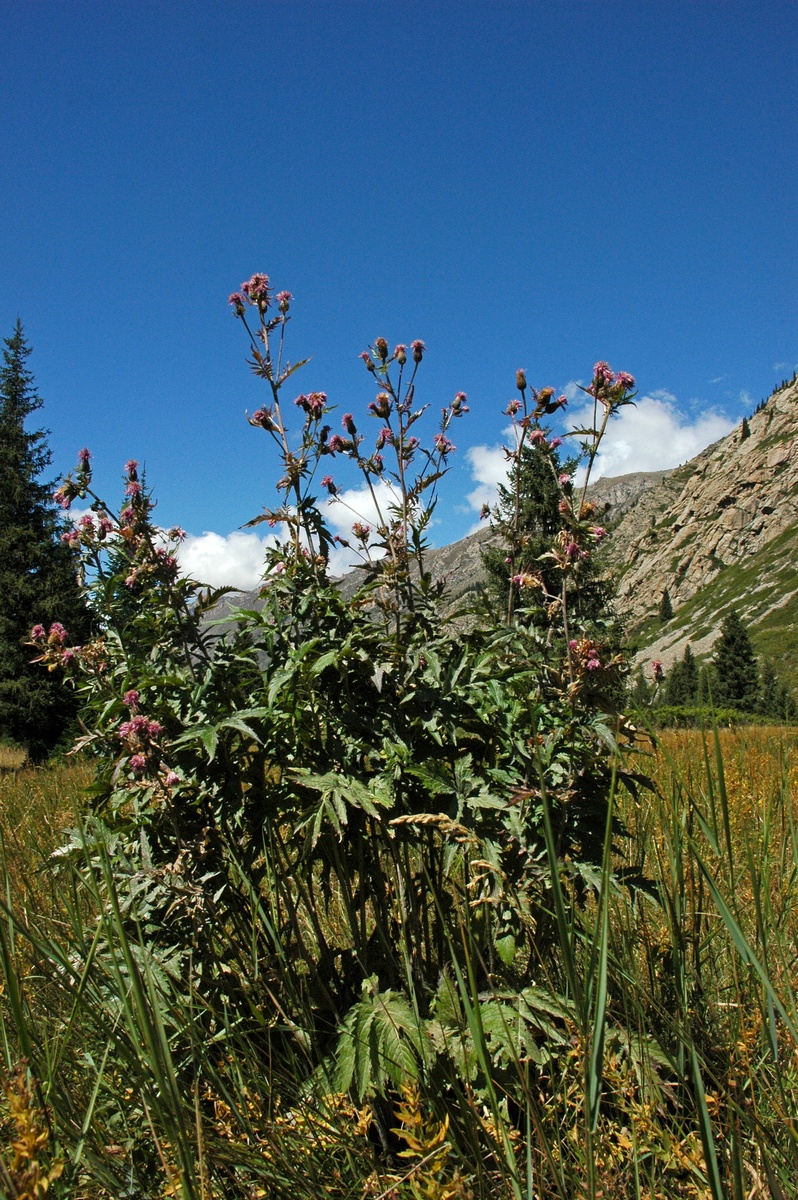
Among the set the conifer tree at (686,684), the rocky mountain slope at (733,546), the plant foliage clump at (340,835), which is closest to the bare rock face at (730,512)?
the rocky mountain slope at (733,546)

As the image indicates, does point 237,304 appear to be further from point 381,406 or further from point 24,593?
Answer: point 24,593

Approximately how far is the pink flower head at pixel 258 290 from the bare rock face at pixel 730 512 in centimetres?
12299

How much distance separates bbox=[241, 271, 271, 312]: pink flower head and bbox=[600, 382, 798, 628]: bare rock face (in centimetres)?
12299

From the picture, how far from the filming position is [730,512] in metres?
132

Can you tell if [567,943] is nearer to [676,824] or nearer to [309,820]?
[676,824]

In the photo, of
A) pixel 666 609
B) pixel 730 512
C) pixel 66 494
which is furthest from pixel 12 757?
pixel 730 512

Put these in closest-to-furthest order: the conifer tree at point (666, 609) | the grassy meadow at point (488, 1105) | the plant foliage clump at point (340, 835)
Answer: the grassy meadow at point (488, 1105), the plant foliage clump at point (340, 835), the conifer tree at point (666, 609)

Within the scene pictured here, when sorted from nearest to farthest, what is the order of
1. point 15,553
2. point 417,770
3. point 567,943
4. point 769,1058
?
point 567,943 → point 769,1058 → point 417,770 → point 15,553

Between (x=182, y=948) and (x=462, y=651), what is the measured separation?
1290mm

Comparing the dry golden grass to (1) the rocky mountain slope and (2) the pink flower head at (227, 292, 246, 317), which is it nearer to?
(2) the pink flower head at (227, 292, 246, 317)

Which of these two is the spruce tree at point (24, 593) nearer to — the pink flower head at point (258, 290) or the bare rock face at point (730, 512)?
the pink flower head at point (258, 290)

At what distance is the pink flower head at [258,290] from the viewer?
10.1ft

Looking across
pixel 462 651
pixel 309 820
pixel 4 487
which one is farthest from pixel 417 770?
pixel 4 487

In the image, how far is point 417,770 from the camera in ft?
6.68
